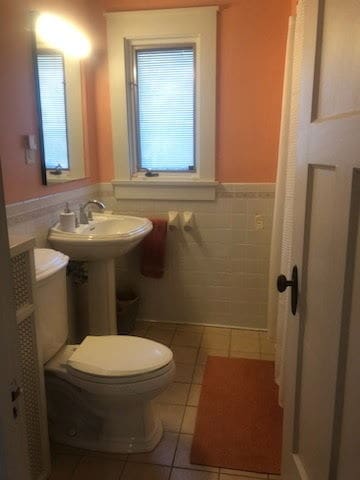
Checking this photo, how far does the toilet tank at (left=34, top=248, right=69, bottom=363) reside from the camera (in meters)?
1.57

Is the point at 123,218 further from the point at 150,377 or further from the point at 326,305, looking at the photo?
the point at 326,305

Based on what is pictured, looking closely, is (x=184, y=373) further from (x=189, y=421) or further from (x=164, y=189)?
(x=164, y=189)

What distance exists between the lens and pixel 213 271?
9.46 feet

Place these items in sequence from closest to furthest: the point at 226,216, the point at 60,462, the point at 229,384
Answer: the point at 60,462, the point at 229,384, the point at 226,216

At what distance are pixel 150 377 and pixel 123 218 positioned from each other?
1.14m

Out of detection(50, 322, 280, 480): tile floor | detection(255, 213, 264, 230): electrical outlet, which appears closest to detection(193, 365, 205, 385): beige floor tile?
detection(50, 322, 280, 480): tile floor

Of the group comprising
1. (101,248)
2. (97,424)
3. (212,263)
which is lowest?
(97,424)

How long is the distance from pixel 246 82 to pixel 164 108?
57cm

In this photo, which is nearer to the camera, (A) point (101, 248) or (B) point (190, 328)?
(A) point (101, 248)

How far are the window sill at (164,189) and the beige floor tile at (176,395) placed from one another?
1228 millimetres

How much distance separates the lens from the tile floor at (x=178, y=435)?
1.67 metres

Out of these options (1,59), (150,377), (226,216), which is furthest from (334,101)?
(226,216)

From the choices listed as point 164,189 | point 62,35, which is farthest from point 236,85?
point 62,35

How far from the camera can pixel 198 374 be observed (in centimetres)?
238
